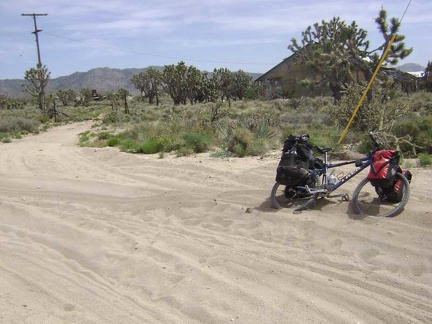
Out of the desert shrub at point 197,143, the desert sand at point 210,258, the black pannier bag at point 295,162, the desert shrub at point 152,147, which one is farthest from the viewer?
the desert shrub at point 152,147

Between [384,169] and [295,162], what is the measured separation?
120 centimetres

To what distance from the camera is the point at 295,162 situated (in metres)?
6.52

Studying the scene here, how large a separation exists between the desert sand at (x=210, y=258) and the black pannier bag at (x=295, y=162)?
465mm

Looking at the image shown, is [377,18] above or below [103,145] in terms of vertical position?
above

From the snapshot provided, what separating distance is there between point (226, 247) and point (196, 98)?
43.4 metres

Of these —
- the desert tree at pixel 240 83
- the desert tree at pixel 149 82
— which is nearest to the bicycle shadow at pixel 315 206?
the desert tree at pixel 240 83

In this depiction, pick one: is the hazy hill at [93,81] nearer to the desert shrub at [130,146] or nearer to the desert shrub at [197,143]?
the desert shrub at [130,146]

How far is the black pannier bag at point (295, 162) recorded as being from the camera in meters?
6.40

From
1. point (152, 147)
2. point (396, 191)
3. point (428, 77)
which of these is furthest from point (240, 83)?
point (396, 191)

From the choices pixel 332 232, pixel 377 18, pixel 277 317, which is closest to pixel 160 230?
pixel 332 232

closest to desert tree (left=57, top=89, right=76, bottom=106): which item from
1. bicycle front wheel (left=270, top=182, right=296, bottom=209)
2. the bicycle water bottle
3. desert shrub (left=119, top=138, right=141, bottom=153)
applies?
desert shrub (left=119, top=138, right=141, bottom=153)

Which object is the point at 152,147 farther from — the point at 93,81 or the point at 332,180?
the point at 93,81

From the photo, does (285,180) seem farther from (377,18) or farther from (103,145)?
(377,18)

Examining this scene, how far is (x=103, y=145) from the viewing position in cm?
1653
